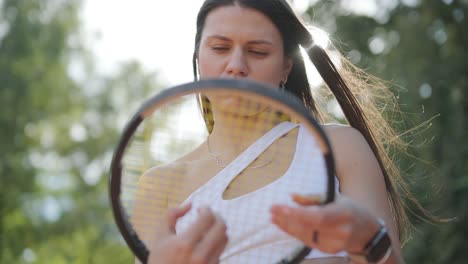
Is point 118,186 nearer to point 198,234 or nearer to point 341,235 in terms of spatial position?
point 198,234

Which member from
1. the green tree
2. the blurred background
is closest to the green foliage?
the blurred background

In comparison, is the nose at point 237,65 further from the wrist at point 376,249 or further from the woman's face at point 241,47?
the wrist at point 376,249

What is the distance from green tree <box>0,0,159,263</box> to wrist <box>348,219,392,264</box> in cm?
1280

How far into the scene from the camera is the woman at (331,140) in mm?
1477

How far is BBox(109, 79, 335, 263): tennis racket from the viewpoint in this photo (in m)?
1.73

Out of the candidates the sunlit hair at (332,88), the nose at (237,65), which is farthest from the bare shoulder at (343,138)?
the nose at (237,65)

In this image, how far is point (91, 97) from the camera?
58.0 ft

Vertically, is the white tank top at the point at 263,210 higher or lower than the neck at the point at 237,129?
lower

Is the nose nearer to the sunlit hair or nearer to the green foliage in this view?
the sunlit hair

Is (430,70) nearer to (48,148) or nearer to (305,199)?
(305,199)

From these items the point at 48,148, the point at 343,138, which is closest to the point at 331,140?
the point at 343,138

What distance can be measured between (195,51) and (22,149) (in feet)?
42.8

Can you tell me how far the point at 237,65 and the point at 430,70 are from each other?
24.0 feet

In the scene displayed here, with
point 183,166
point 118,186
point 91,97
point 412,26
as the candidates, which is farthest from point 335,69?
point 91,97
